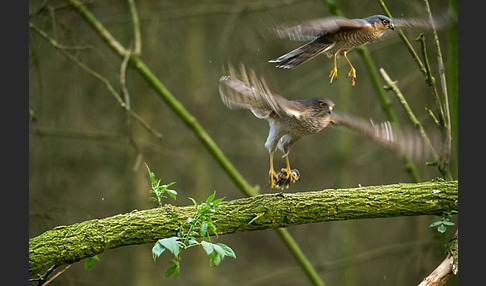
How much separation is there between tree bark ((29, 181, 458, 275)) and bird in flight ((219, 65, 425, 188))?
0.45 feet

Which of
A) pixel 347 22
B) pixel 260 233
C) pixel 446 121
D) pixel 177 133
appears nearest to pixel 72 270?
pixel 177 133

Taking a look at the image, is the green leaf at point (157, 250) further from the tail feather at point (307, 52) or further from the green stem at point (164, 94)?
the green stem at point (164, 94)

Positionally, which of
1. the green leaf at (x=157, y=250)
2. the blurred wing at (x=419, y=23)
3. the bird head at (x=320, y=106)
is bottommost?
the green leaf at (x=157, y=250)

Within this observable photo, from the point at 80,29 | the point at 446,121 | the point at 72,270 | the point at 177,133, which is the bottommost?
the point at 446,121

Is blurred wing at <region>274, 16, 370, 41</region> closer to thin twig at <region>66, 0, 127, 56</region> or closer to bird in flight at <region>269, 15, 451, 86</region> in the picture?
bird in flight at <region>269, 15, 451, 86</region>

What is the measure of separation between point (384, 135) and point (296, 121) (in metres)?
0.35

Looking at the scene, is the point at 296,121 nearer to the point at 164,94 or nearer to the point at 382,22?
the point at 382,22

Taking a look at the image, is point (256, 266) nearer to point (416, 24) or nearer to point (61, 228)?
point (61, 228)

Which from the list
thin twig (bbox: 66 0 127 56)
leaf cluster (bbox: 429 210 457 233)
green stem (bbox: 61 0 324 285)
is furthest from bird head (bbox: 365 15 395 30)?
thin twig (bbox: 66 0 127 56)

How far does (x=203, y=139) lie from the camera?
327 centimetres

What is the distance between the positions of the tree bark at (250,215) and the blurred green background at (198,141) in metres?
1.62

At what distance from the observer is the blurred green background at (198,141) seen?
4133mm

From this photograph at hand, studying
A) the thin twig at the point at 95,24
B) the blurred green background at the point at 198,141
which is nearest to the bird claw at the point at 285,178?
the thin twig at the point at 95,24

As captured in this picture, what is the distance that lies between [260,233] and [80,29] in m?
2.44
